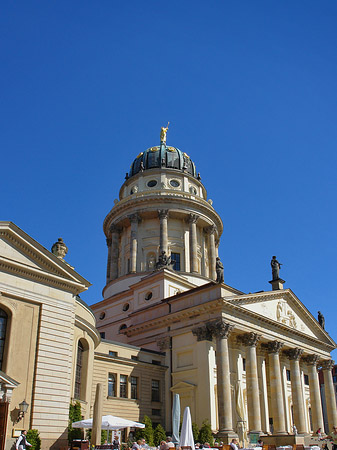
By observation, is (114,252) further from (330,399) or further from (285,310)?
(330,399)

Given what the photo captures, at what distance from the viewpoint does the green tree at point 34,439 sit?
20703mm

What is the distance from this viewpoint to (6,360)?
2191cm

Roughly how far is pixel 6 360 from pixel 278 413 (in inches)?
1071

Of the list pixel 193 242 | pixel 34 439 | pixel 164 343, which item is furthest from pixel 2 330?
pixel 193 242

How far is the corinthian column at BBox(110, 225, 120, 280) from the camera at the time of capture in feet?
191

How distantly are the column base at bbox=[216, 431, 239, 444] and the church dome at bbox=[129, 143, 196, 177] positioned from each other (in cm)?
3562

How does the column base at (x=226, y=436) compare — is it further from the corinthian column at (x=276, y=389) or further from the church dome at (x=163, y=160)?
the church dome at (x=163, y=160)

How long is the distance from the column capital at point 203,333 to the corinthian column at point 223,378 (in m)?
0.36

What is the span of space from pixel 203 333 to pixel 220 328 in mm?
1775

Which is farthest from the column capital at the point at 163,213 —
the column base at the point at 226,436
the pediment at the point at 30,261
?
the pediment at the point at 30,261

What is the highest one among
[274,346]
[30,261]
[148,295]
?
[148,295]

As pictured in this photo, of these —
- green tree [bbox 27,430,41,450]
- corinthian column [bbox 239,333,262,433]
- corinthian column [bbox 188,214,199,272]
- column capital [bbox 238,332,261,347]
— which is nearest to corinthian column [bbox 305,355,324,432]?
corinthian column [bbox 239,333,262,433]

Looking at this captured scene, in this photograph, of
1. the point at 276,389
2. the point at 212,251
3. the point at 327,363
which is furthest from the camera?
the point at 212,251

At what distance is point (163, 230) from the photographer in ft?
182
